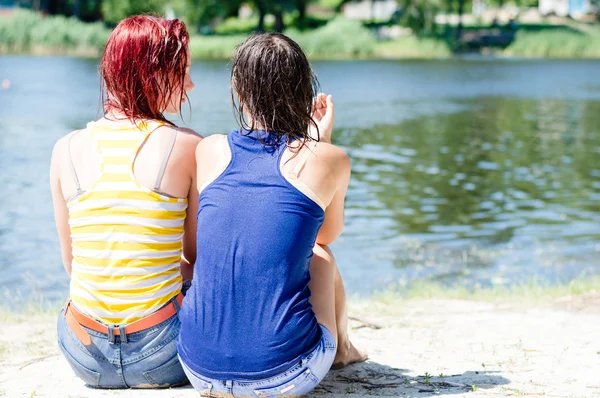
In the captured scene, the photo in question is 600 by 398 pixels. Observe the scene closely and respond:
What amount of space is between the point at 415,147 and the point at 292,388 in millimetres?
13615

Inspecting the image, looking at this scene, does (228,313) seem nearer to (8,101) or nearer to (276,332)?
(276,332)

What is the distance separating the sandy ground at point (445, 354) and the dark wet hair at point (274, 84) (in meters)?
0.98

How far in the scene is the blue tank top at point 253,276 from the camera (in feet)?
8.65

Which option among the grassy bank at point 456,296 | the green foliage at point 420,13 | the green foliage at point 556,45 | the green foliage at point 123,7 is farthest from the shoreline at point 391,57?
the grassy bank at point 456,296

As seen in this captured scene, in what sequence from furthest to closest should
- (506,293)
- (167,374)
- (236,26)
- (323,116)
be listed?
1. (236,26)
2. (506,293)
3. (323,116)
4. (167,374)

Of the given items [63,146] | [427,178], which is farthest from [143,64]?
[427,178]

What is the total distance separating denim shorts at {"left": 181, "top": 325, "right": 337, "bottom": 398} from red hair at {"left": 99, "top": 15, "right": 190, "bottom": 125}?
0.93 m

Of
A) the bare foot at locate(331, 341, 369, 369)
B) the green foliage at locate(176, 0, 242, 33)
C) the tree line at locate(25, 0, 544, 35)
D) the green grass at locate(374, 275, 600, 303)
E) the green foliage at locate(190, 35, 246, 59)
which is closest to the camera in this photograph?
the bare foot at locate(331, 341, 369, 369)

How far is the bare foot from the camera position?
334cm

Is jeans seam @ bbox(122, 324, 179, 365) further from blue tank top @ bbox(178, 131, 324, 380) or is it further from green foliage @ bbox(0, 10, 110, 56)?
green foliage @ bbox(0, 10, 110, 56)

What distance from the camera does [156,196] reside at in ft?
9.34

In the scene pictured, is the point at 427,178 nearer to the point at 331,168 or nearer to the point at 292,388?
the point at 331,168

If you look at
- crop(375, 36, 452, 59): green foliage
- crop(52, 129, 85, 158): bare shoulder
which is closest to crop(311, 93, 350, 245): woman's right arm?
crop(52, 129, 85, 158): bare shoulder

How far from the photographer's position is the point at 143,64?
285cm
